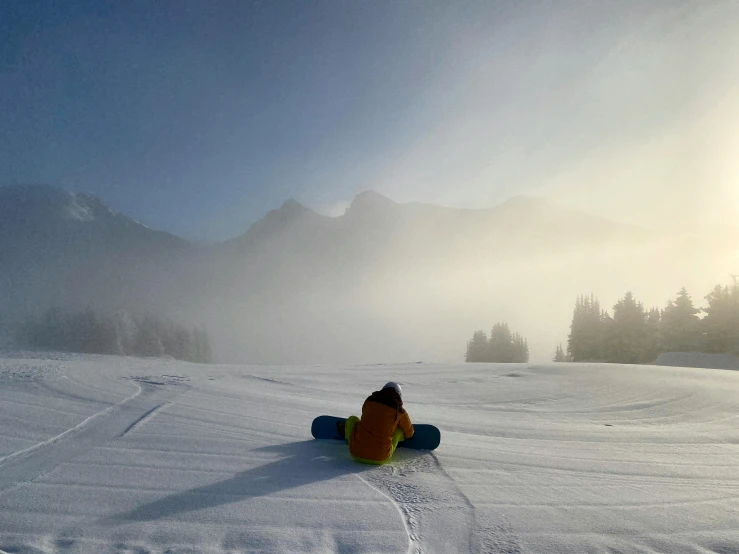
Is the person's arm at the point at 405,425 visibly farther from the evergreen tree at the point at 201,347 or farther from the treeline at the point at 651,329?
the evergreen tree at the point at 201,347

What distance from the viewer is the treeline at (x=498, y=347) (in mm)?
49344

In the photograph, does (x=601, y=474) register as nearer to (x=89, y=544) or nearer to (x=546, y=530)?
(x=546, y=530)

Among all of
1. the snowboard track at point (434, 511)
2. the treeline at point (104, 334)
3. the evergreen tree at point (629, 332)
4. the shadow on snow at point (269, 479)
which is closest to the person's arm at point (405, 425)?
the snowboard track at point (434, 511)

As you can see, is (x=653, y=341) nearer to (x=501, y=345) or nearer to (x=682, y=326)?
(x=682, y=326)

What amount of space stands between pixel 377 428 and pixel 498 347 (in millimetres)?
47555

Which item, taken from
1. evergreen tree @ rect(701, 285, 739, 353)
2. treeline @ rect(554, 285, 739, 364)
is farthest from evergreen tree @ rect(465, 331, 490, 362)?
evergreen tree @ rect(701, 285, 739, 353)

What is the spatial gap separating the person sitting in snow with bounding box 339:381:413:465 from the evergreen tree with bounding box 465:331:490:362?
1855 inches

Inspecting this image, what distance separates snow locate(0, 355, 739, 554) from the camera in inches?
141

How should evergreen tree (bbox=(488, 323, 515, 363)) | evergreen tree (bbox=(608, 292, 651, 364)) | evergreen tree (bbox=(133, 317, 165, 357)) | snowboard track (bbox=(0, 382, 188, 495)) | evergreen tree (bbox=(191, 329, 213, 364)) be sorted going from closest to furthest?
snowboard track (bbox=(0, 382, 188, 495)) < evergreen tree (bbox=(608, 292, 651, 364)) < evergreen tree (bbox=(488, 323, 515, 363)) < evergreen tree (bbox=(133, 317, 165, 357)) < evergreen tree (bbox=(191, 329, 213, 364))

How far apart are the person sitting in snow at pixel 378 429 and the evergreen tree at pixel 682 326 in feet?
128

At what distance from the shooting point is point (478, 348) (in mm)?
52531

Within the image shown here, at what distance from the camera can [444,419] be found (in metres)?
9.08

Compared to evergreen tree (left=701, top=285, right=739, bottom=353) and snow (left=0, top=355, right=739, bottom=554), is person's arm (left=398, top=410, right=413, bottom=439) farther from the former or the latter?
evergreen tree (left=701, top=285, right=739, bottom=353)

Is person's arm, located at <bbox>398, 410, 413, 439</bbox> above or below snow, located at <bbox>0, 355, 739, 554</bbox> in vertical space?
above
